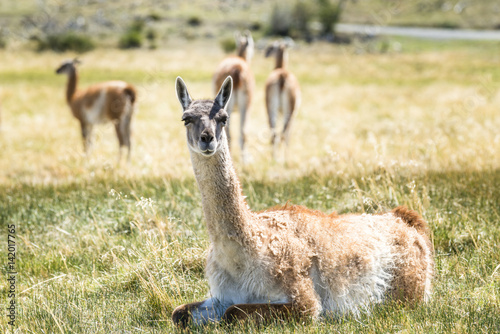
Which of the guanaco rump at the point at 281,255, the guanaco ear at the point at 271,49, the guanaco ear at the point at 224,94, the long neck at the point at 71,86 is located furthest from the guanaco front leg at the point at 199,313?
the guanaco ear at the point at 271,49

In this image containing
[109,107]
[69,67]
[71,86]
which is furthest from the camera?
[69,67]

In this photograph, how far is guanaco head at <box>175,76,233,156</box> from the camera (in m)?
3.81

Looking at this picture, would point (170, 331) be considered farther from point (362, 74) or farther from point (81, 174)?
point (362, 74)

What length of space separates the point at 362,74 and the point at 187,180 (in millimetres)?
25258

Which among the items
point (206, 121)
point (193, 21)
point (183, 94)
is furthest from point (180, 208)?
point (193, 21)

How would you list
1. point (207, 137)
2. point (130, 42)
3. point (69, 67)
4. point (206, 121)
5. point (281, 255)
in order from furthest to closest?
point (130, 42) < point (69, 67) < point (281, 255) < point (206, 121) < point (207, 137)

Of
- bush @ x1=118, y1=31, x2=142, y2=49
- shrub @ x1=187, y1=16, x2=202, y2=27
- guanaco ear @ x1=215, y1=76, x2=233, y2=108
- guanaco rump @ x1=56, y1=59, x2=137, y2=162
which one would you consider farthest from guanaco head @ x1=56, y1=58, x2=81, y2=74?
shrub @ x1=187, y1=16, x2=202, y2=27

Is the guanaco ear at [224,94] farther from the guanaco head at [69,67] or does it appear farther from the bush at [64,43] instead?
the bush at [64,43]

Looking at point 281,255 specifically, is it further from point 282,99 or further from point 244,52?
point 244,52

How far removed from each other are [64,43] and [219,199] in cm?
4678

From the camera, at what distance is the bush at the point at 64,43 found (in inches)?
1803

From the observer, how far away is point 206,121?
156 inches

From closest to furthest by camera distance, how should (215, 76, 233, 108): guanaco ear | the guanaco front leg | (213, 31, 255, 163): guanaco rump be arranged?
the guanaco front leg → (215, 76, 233, 108): guanaco ear → (213, 31, 255, 163): guanaco rump

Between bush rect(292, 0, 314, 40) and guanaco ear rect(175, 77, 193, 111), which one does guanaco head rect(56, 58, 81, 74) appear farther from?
bush rect(292, 0, 314, 40)
